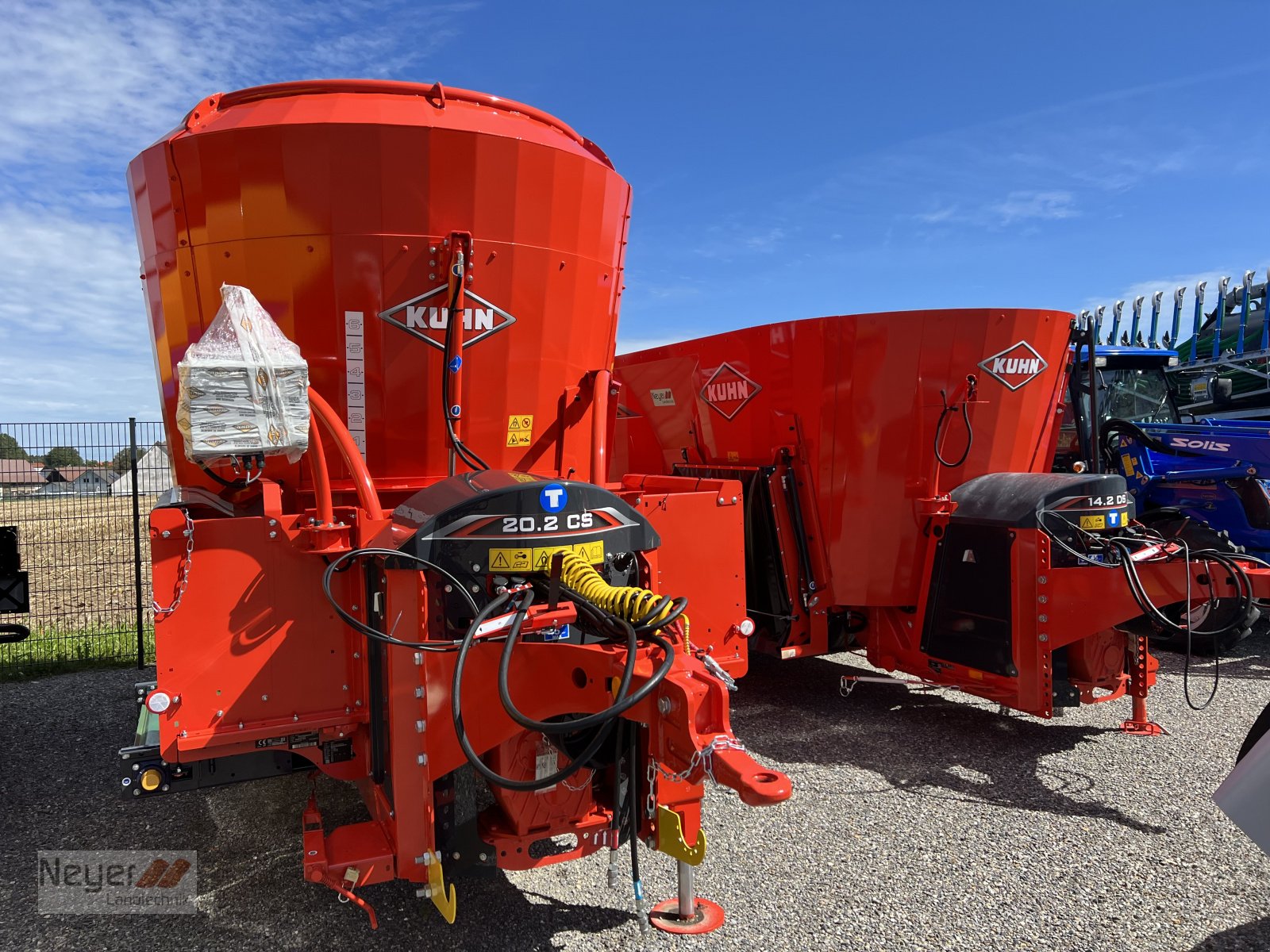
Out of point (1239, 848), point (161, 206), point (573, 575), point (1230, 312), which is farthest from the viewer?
point (1230, 312)

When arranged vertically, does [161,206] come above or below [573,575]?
above

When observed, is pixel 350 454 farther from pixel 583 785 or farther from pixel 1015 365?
pixel 1015 365

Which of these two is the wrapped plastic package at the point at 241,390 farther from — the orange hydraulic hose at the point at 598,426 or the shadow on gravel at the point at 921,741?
the shadow on gravel at the point at 921,741

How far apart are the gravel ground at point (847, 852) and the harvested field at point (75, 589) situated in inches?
75.5

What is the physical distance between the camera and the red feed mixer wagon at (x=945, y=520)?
14.6ft

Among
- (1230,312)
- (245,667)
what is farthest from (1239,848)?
(1230,312)

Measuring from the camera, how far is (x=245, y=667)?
289 centimetres

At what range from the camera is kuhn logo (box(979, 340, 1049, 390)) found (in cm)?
508

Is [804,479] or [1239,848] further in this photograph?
[804,479]

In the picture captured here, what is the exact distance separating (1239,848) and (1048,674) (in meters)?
1.11

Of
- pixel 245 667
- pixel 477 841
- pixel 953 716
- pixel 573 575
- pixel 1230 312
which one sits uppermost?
pixel 1230 312

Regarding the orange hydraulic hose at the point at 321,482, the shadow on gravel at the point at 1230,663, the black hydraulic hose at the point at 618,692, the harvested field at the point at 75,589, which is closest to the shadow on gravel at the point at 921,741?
the shadow on gravel at the point at 1230,663

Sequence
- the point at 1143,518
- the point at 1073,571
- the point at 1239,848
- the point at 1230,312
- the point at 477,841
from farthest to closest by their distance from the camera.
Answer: the point at 1230,312 < the point at 1143,518 < the point at 1073,571 < the point at 1239,848 < the point at 477,841

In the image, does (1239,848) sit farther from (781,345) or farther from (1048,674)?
(781,345)
